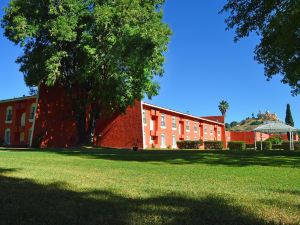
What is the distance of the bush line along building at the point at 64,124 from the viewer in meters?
44.1

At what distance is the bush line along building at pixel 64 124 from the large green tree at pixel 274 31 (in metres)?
21.9

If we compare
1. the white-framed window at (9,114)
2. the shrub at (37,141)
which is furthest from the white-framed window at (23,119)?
the shrub at (37,141)

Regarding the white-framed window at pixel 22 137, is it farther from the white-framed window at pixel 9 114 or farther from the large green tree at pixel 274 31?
the large green tree at pixel 274 31

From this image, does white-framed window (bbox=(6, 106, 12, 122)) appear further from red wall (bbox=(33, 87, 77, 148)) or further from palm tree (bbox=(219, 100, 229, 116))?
palm tree (bbox=(219, 100, 229, 116))

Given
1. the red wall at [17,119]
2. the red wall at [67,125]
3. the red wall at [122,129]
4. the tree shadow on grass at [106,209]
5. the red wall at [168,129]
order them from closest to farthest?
the tree shadow on grass at [106,209], the red wall at [67,125], the red wall at [122,129], the red wall at [17,119], the red wall at [168,129]

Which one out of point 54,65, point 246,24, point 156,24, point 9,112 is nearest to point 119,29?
point 156,24

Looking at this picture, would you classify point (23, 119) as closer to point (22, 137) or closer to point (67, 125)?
point (22, 137)

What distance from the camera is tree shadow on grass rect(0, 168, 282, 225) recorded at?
18.3 ft

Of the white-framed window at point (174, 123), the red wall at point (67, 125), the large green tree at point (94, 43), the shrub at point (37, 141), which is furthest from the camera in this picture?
the white-framed window at point (174, 123)

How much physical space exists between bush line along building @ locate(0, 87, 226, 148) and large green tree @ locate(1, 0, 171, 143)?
588 centimetres

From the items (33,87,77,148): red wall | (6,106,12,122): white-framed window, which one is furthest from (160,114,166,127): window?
(6,106,12,122): white-framed window

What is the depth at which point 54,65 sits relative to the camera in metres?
34.8

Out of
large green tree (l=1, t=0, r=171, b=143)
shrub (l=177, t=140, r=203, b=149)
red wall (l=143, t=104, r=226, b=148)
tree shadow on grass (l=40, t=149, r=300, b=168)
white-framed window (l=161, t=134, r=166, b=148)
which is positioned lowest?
tree shadow on grass (l=40, t=149, r=300, b=168)

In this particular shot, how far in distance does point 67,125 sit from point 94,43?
13.1m
